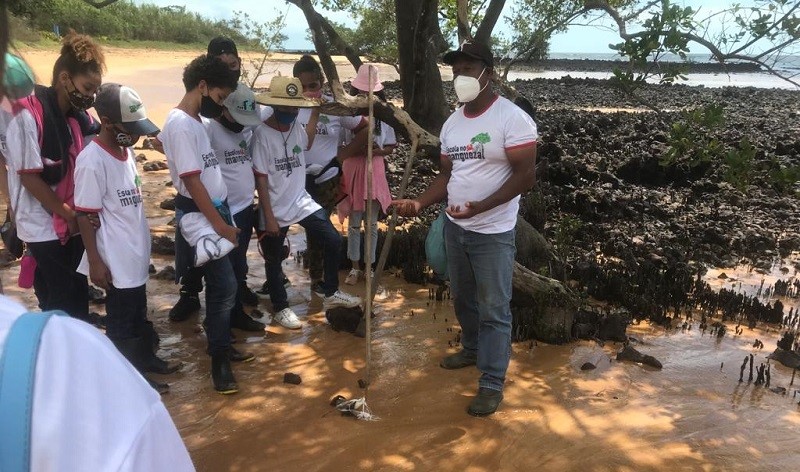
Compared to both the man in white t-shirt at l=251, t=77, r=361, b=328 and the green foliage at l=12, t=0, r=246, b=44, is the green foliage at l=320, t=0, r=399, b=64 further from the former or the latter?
the green foliage at l=12, t=0, r=246, b=44

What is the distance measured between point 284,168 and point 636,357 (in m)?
2.99

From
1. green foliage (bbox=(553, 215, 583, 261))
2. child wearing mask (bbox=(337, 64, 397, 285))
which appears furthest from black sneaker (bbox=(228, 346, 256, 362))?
green foliage (bbox=(553, 215, 583, 261))

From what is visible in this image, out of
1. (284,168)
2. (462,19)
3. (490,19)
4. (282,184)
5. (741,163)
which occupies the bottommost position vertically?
(282,184)

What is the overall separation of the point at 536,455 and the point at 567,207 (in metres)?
6.62

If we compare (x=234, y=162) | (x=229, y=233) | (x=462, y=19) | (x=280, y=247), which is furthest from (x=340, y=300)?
(x=462, y=19)

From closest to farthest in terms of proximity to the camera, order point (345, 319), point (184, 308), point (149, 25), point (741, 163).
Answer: point (741, 163), point (345, 319), point (184, 308), point (149, 25)

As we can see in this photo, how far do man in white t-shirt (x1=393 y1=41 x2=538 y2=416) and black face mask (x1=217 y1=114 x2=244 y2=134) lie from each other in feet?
4.45

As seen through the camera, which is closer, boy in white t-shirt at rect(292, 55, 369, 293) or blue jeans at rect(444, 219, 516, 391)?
blue jeans at rect(444, 219, 516, 391)

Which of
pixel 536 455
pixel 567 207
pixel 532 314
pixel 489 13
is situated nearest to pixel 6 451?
pixel 536 455

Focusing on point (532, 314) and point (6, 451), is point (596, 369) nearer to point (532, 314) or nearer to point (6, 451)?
point (532, 314)

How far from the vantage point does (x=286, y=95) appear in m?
4.70

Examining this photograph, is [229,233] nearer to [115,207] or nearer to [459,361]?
[115,207]

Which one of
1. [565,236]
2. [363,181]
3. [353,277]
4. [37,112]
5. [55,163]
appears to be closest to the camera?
[37,112]

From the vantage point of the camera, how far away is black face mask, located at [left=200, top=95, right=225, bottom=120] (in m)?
3.88
